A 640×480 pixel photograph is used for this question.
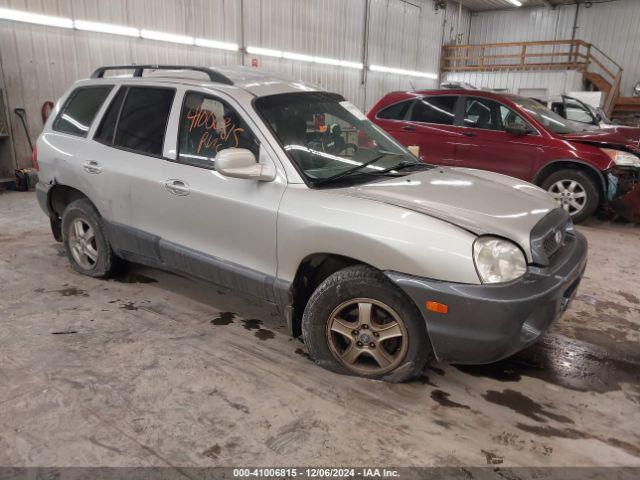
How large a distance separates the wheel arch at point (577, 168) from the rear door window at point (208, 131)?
4.71 m

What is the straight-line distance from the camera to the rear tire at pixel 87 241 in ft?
12.3

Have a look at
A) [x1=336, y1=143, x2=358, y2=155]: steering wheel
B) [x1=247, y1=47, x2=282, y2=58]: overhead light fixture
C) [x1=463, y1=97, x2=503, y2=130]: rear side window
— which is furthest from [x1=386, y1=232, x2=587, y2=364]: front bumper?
[x1=247, y1=47, x2=282, y2=58]: overhead light fixture

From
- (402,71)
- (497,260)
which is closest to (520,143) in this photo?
(497,260)

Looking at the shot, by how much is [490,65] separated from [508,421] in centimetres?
2119

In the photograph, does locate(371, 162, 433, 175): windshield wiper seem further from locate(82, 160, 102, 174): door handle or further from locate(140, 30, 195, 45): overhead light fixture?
locate(140, 30, 195, 45): overhead light fixture

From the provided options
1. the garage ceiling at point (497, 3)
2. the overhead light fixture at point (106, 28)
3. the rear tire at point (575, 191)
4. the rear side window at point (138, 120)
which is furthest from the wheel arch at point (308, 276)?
the garage ceiling at point (497, 3)

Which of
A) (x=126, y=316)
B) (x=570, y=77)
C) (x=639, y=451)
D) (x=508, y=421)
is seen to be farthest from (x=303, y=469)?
(x=570, y=77)

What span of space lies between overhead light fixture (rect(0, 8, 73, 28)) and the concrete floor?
6470 millimetres

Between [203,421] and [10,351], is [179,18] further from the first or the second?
[203,421]

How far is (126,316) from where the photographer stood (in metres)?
3.39

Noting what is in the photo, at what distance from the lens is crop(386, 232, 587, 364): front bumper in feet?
7.05

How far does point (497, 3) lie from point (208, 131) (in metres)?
22.8

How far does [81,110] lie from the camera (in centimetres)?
382

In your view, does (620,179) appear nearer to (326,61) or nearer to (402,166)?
(402,166)
